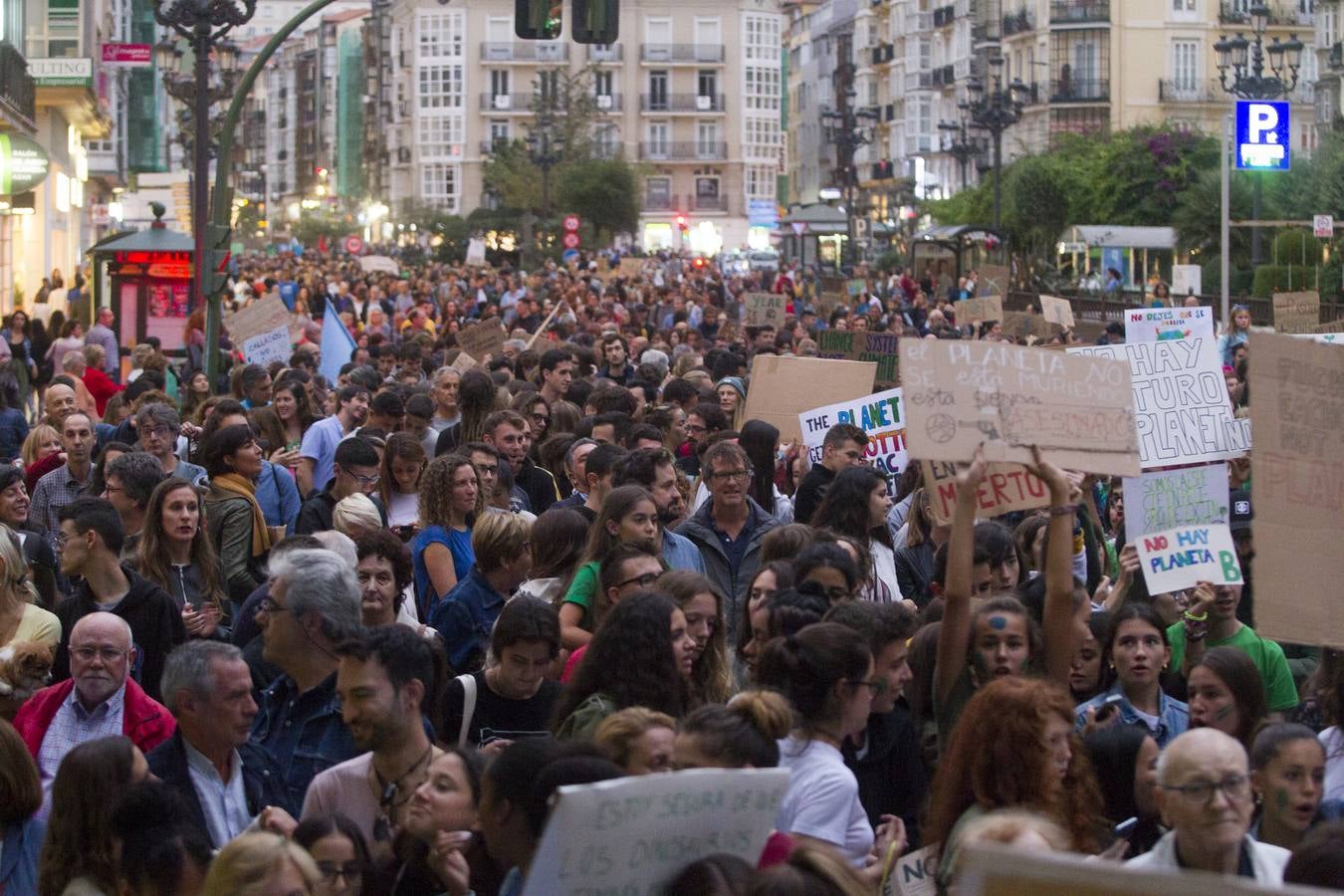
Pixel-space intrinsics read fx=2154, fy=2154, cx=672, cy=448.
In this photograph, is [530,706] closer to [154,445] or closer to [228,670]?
[228,670]

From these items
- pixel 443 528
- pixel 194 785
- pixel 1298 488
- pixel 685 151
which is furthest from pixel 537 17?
pixel 685 151

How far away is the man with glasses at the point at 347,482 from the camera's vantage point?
352 inches

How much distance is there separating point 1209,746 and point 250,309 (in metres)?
14.3

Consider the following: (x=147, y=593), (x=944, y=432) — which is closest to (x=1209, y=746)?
(x=944, y=432)

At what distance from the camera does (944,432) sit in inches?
237

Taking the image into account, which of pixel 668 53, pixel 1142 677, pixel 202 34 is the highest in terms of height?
pixel 668 53

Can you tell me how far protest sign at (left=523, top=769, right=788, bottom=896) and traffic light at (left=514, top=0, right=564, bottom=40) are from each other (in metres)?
12.0

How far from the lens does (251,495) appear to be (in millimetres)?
8734

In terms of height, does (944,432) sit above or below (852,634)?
above

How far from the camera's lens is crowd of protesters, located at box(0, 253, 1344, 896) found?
452 cm

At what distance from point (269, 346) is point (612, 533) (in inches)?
418

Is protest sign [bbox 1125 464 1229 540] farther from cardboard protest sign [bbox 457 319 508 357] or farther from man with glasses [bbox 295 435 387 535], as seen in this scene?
cardboard protest sign [bbox 457 319 508 357]

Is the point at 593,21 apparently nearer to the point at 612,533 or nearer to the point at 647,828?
the point at 612,533

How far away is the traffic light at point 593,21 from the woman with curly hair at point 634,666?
1036 centimetres
